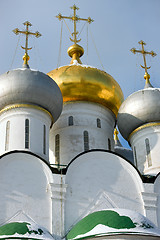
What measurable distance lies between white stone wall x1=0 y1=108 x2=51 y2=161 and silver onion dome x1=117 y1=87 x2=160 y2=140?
7.08 feet

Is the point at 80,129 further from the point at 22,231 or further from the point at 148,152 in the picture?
the point at 22,231

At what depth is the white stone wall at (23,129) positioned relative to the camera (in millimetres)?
10885

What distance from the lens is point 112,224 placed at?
709 cm

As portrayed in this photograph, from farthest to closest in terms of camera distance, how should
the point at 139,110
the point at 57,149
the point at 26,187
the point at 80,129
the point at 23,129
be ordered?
the point at 80,129 → the point at 57,149 → the point at 139,110 → the point at 23,129 → the point at 26,187

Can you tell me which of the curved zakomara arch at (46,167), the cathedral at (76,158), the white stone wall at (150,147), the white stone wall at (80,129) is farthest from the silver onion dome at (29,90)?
the white stone wall at (150,147)

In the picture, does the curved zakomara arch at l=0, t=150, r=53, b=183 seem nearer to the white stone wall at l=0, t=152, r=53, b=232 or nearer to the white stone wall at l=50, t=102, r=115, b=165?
the white stone wall at l=0, t=152, r=53, b=232

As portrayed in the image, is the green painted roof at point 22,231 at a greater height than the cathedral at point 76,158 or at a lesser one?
lesser

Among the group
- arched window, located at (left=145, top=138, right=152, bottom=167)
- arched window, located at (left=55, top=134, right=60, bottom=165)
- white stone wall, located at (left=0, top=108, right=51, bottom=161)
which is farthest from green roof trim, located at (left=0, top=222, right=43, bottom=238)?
arched window, located at (left=55, top=134, right=60, bottom=165)

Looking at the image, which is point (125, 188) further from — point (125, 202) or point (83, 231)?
point (83, 231)

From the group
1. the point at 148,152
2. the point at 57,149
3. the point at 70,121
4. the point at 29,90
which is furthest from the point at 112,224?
the point at 70,121

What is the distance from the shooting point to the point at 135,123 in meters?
12.0

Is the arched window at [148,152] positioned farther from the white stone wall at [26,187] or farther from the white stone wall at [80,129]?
the white stone wall at [26,187]

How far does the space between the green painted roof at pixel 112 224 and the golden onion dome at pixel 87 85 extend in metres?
6.16

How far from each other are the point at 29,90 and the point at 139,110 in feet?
9.45
